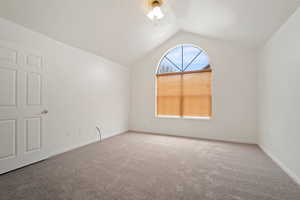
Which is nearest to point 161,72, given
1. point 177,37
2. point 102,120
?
point 177,37

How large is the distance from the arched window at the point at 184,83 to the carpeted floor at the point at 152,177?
5.50 ft

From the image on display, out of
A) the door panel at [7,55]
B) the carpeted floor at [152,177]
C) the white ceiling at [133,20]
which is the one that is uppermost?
→ the white ceiling at [133,20]

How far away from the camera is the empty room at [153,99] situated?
78.0 inches

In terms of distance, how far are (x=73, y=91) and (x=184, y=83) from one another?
329 centimetres

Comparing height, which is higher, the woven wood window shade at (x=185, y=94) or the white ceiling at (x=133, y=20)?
the white ceiling at (x=133, y=20)

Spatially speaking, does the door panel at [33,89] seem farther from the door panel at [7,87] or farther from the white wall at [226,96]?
the white wall at [226,96]

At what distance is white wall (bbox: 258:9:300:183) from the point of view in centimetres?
202

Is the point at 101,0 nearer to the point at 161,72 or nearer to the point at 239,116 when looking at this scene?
the point at 161,72

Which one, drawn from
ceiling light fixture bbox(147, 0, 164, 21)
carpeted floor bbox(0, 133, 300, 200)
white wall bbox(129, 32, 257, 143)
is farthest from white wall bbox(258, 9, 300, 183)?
ceiling light fixture bbox(147, 0, 164, 21)

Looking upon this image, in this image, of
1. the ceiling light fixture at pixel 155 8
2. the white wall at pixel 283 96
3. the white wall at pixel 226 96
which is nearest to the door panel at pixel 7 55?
the ceiling light fixture at pixel 155 8

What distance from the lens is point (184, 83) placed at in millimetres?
4609

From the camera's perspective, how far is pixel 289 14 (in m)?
2.16

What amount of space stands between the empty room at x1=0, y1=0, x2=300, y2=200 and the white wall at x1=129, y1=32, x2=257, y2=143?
0.03m

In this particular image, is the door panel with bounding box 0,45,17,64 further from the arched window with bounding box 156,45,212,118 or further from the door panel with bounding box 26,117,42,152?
the arched window with bounding box 156,45,212,118
